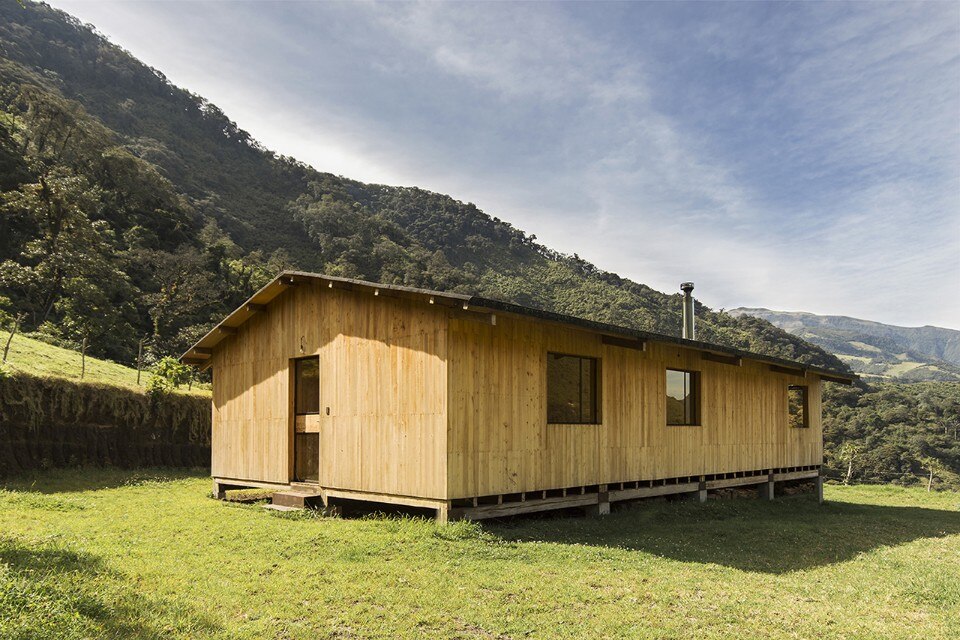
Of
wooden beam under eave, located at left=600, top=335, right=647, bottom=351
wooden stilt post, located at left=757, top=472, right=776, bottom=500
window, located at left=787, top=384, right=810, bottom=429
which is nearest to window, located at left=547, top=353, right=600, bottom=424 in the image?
wooden beam under eave, located at left=600, top=335, right=647, bottom=351

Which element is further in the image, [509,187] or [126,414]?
[509,187]

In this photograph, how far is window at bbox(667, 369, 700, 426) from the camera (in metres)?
14.3

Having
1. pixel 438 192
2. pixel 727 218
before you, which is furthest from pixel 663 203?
pixel 438 192

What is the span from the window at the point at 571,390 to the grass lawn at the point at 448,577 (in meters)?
1.77

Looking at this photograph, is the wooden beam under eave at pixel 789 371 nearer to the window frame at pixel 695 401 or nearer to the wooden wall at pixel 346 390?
the window frame at pixel 695 401

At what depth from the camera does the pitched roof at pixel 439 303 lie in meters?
9.38

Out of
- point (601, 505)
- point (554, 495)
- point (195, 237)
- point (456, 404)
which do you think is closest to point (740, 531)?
point (601, 505)

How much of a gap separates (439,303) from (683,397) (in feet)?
23.9

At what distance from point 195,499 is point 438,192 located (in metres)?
72.3

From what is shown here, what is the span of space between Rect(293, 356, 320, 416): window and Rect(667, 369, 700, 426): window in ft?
23.7

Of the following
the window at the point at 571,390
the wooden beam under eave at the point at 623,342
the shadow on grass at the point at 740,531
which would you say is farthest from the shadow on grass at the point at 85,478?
the wooden beam under eave at the point at 623,342

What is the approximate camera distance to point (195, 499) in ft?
45.1

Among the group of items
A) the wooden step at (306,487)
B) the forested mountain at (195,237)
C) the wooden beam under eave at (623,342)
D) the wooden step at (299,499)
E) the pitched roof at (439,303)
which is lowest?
the wooden step at (299,499)

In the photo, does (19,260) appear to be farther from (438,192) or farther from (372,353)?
(438,192)
